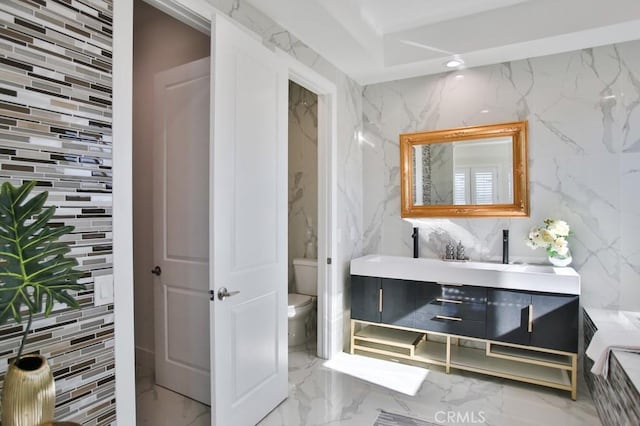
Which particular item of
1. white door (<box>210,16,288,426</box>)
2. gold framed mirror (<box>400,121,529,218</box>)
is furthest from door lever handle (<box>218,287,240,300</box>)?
gold framed mirror (<box>400,121,529,218</box>)

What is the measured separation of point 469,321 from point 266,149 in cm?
198

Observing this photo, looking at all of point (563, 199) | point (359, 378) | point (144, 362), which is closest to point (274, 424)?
point (359, 378)

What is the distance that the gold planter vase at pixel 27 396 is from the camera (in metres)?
1.01

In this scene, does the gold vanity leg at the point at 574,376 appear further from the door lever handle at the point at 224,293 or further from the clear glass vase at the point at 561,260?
the door lever handle at the point at 224,293

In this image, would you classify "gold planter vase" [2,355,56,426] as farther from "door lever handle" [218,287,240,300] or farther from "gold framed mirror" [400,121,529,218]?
"gold framed mirror" [400,121,529,218]

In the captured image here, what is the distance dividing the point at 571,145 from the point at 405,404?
232 centimetres

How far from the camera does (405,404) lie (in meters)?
2.48

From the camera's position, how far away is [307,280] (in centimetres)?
379

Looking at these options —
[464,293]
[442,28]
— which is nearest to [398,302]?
[464,293]

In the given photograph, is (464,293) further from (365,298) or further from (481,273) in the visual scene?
(365,298)

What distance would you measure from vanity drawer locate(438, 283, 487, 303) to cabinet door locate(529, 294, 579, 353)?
1.09 feet

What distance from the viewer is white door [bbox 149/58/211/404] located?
2.37m

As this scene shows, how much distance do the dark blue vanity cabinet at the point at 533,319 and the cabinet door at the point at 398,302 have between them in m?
0.57

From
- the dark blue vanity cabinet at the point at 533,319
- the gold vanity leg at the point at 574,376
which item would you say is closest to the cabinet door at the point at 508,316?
the dark blue vanity cabinet at the point at 533,319
